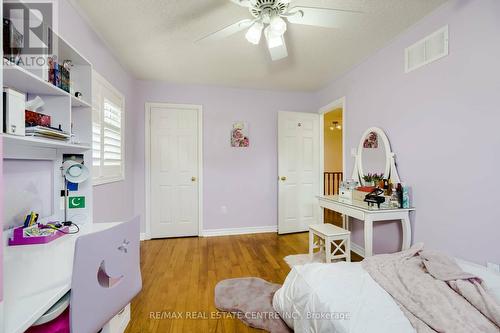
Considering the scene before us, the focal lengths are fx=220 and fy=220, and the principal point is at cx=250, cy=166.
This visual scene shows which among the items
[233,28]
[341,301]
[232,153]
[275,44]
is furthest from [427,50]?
[232,153]

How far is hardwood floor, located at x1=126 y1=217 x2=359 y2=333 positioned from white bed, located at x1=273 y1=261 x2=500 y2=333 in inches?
20.1

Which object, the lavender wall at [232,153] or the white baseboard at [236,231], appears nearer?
the lavender wall at [232,153]

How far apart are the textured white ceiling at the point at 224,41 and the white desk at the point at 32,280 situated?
181cm

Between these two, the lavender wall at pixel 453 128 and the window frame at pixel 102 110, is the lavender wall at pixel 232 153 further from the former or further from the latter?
the lavender wall at pixel 453 128

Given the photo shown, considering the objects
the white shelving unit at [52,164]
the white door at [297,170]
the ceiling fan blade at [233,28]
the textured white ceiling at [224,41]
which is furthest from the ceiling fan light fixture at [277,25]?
the white door at [297,170]

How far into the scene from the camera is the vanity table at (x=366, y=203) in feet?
6.52

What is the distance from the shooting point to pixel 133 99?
3225 millimetres

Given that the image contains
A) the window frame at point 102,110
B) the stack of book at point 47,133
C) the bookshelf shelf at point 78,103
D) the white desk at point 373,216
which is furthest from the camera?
the window frame at point 102,110

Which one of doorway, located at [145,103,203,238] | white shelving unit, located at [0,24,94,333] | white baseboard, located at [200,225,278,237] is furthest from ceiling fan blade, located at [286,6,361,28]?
white baseboard, located at [200,225,278,237]

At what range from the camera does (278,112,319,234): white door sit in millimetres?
3521

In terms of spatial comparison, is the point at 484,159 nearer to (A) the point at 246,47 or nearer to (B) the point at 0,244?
(A) the point at 246,47

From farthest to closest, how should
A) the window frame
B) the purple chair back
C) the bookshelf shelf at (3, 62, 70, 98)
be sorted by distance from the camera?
the window frame < the bookshelf shelf at (3, 62, 70, 98) < the purple chair back

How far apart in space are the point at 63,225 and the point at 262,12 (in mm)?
1971

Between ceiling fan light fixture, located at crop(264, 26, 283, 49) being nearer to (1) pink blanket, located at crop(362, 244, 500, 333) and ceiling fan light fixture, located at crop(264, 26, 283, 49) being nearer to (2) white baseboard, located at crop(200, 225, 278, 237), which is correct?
(1) pink blanket, located at crop(362, 244, 500, 333)
